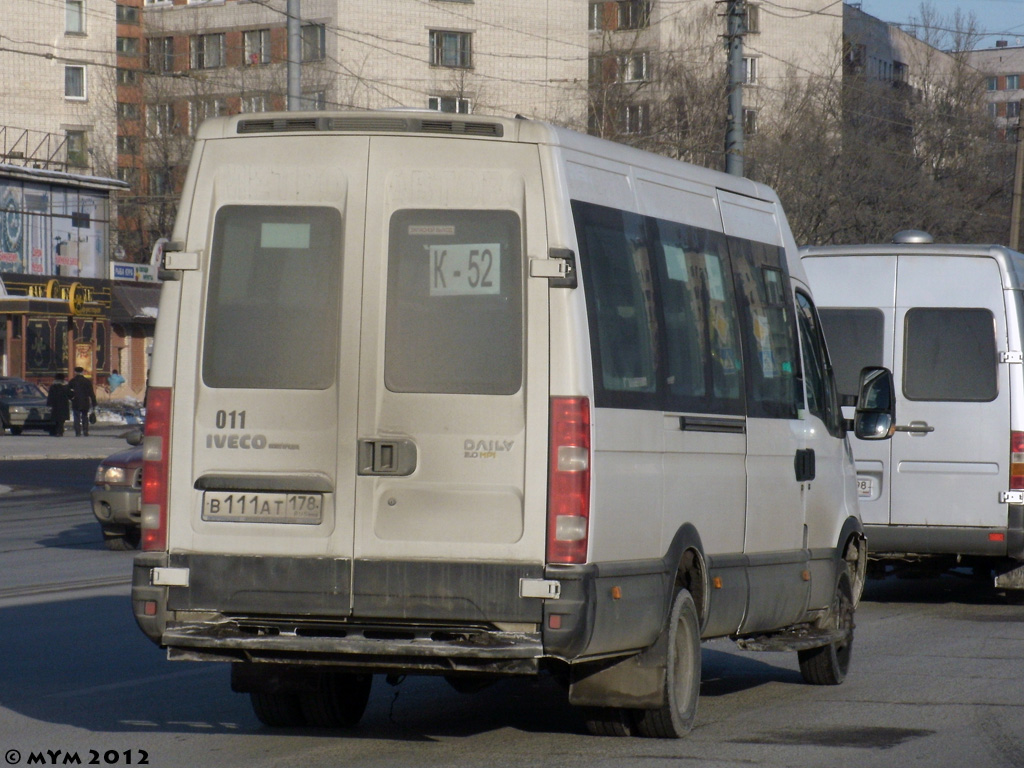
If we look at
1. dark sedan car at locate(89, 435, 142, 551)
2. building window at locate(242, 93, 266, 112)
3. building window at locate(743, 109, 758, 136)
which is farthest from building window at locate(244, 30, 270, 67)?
dark sedan car at locate(89, 435, 142, 551)

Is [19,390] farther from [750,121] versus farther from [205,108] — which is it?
[205,108]

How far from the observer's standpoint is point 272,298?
701cm

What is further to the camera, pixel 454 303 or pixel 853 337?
pixel 853 337

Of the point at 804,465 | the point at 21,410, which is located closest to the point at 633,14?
the point at 21,410

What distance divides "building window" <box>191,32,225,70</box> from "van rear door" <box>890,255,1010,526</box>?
6734 cm

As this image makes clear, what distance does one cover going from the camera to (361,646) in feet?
22.2

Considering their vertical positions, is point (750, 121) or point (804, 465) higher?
point (750, 121)

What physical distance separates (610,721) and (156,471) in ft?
7.40

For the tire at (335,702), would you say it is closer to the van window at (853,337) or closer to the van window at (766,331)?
the van window at (766,331)

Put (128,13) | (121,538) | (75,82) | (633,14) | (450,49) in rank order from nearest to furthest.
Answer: (121,538) → (75,82) → (450,49) → (633,14) → (128,13)

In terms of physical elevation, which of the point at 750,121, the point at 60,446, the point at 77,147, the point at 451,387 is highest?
the point at 77,147

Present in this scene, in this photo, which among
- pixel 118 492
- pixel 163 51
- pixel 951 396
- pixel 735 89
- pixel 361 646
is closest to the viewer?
pixel 361 646

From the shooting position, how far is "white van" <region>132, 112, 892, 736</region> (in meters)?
6.70

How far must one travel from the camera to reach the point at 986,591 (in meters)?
15.3
